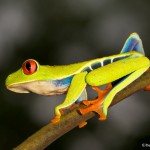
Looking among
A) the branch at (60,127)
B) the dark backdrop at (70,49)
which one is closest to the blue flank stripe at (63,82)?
the branch at (60,127)

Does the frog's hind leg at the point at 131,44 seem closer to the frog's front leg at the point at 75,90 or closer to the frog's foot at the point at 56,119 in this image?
the frog's front leg at the point at 75,90

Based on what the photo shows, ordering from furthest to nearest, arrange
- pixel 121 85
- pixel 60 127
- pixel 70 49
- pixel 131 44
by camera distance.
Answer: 1. pixel 70 49
2. pixel 131 44
3. pixel 121 85
4. pixel 60 127

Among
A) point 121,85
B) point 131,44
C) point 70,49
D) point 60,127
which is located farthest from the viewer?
point 70,49

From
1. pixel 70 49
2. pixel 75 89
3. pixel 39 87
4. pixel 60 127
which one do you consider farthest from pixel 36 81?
pixel 70 49

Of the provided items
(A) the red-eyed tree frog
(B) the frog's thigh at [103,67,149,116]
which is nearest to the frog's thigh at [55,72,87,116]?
(A) the red-eyed tree frog

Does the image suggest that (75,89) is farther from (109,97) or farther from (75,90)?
(109,97)

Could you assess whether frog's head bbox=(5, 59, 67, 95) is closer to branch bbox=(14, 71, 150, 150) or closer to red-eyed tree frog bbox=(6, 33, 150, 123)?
red-eyed tree frog bbox=(6, 33, 150, 123)

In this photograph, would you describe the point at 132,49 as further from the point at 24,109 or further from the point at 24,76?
the point at 24,109
